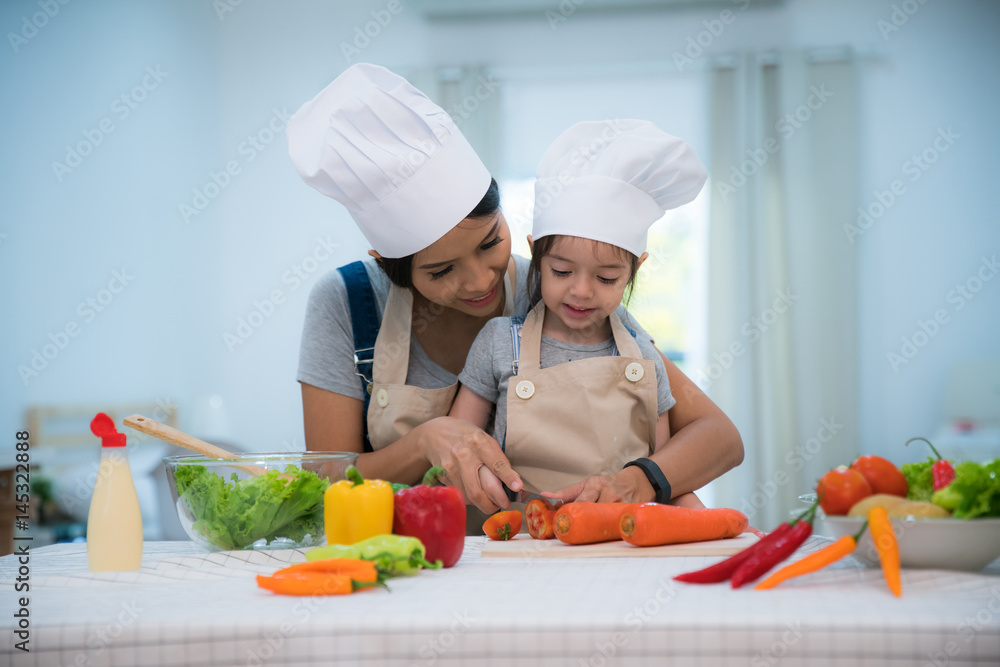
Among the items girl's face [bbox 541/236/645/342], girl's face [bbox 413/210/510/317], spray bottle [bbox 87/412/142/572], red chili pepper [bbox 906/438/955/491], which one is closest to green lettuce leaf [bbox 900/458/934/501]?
red chili pepper [bbox 906/438/955/491]

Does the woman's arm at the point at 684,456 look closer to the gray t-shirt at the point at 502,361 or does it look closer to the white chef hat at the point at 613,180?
the gray t-shirt at the point at 502,361

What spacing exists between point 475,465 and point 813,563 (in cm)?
60

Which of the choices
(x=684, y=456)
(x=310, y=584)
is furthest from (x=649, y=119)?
(x=310, y=584)

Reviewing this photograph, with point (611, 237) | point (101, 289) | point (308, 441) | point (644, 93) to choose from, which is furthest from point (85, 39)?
point (611, 237)

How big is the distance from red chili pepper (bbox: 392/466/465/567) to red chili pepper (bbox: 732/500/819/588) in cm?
36

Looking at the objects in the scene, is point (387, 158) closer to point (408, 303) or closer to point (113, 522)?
point (408, 303)

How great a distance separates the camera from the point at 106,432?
3.27 ft

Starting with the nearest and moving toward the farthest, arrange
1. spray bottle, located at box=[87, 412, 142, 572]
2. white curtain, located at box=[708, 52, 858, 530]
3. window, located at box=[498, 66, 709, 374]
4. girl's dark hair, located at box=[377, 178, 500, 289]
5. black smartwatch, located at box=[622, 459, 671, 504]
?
1. spray bottle, located at box=[87, 412, 142, 572]
2. black smartwatch, located at box=[622, 459, 671, 504]
3. girl's dark hair, located at box=[377, 178, 500, 289]
4. white curtain, located at box=[708, 52, 858, 530]
5. window, located at box=[498, 66, 709, 374]

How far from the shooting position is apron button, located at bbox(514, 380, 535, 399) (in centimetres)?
142

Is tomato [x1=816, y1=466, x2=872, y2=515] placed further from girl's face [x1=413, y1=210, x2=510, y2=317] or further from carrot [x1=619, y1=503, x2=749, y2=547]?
girl's face [x1=413, y1=210, x2=510, y2=317]

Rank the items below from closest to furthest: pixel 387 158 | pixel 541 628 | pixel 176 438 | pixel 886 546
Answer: pixel 541 628 → pixel 886 546 → pixel 176 438 → pixel 387 158

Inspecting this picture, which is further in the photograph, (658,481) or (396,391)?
→ (396,391)

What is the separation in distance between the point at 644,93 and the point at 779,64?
0.77m

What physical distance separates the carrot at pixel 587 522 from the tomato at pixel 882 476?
338mm
